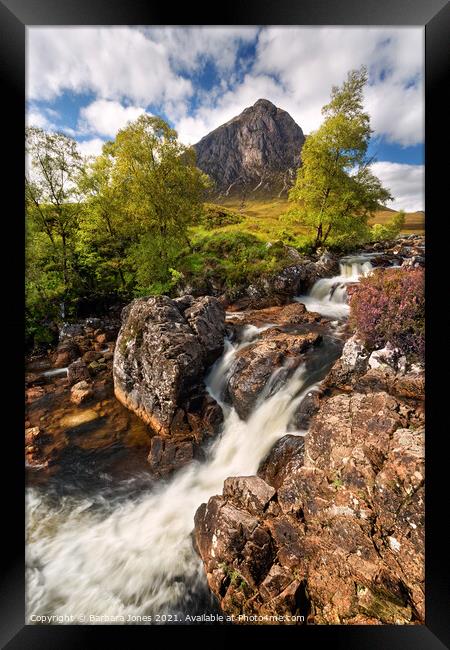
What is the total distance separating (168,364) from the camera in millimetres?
6301

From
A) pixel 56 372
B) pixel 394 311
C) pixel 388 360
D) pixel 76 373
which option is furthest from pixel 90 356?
pixel 394 311

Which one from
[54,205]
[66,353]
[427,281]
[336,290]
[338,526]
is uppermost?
[54,205]

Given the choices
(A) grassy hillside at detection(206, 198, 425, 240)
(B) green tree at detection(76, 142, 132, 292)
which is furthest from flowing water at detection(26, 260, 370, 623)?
(A) grassy hillside at detection(206, 198, 425, 240)

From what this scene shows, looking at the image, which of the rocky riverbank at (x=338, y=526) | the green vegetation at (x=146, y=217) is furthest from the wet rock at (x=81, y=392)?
the rocky riverbank at (x=338, y=526)

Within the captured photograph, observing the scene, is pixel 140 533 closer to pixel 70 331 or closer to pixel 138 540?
pixel 138 540

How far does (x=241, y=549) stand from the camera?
346 cm

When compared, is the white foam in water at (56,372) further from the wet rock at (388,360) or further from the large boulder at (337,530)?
the wet rock at (388,360)

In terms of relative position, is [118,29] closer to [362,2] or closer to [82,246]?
[362,2]

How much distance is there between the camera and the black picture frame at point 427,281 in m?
2.92

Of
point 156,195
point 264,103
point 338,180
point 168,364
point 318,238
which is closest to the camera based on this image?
point 264,103

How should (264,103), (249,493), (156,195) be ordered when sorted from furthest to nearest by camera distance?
(156,195), (264,103), (249,493)

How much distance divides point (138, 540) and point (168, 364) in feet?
11.2

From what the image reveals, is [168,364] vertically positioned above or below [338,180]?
below

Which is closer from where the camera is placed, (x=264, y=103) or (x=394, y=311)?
(x=394, y=311)
